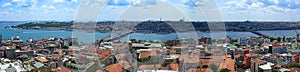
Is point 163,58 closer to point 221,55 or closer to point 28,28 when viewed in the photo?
point 221,55

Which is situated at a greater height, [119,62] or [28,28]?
[119,62]

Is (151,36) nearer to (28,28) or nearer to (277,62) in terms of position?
(277,62)

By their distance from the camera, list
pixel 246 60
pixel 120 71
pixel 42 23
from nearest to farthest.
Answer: pixel 120 71, pixel 246 60, pixel 42 23

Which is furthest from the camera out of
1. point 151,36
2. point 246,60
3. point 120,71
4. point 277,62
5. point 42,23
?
point 42,23

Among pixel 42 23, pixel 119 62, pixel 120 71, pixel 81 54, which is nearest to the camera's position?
pixel 120 71

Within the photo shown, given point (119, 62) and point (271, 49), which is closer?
point (119, 62)

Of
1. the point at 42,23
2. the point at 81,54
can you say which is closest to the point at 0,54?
the point at 81,54

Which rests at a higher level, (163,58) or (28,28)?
(163,58)

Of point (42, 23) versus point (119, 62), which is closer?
point (119, 62)

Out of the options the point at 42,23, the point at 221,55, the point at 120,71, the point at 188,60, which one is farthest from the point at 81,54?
the point at 42,23
